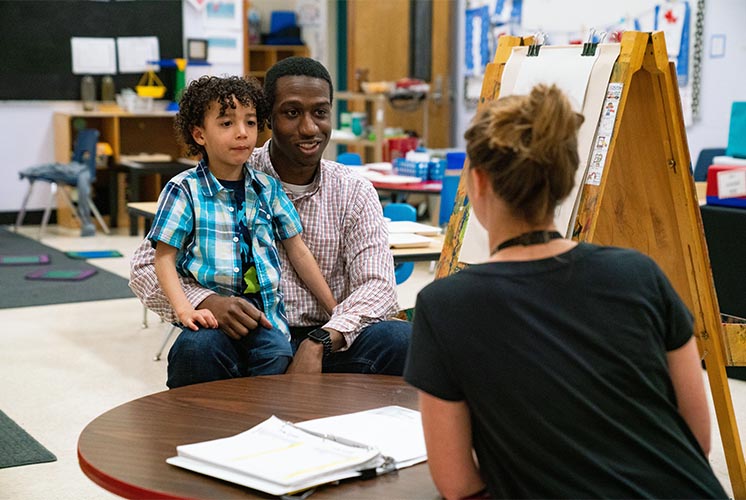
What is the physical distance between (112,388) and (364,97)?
509cm

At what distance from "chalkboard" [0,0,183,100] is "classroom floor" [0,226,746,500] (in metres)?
3.64

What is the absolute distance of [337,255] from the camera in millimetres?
2717

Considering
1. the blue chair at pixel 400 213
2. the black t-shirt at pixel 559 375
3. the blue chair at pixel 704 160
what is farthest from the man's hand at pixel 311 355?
the blue chair at pixel 704 160

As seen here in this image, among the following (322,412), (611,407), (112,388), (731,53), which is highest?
(731,53)

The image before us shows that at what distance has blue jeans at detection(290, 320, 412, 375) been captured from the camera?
2.46 metres

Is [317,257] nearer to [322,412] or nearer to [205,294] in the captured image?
[205,294]

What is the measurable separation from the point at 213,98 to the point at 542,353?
147 cm

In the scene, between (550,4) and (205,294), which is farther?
(550,4)

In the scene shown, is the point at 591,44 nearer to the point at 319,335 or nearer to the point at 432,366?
the point at 319,335

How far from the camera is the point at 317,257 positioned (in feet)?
8.86

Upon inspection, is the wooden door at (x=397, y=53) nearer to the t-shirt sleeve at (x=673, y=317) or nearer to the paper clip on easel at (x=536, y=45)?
the paper clip on easel at (x=536, y=45)

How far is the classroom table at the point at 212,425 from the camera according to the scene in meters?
1.50

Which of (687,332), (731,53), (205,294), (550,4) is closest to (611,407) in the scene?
(687,332)

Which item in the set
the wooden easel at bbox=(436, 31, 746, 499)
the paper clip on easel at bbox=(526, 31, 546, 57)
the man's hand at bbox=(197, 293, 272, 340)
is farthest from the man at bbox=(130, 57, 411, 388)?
the paper clip on easel at bbox=(526, 31, 546, 57)
